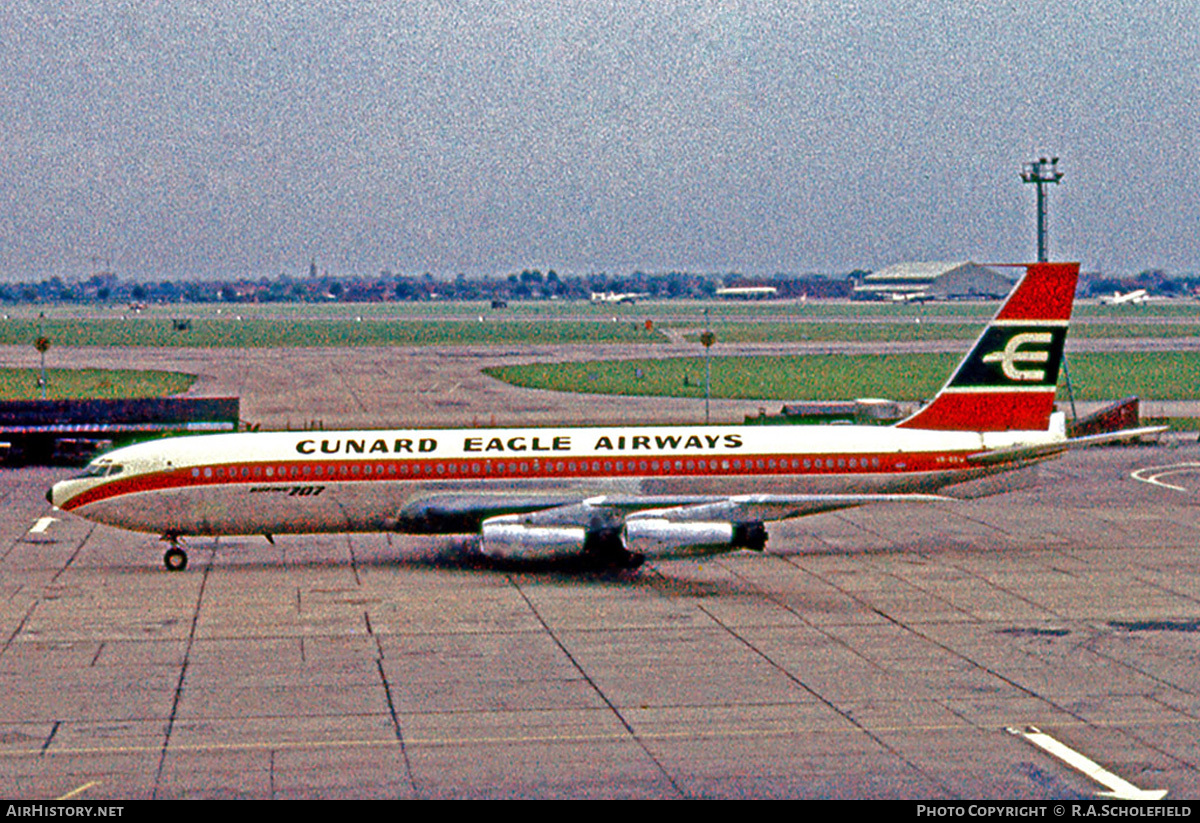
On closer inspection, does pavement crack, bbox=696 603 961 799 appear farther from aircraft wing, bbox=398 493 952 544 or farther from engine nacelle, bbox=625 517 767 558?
aircraft wing, bbox=398 493 952 544

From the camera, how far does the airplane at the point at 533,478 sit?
41031mm

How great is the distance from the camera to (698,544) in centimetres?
3869

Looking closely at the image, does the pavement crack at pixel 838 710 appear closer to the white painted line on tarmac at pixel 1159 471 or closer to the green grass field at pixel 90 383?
the white painted line on tarmac at pixel 1159 471

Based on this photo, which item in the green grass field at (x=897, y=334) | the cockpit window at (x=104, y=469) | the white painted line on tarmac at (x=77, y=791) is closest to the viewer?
the white painted line on tarmac at (x=77, y=791)

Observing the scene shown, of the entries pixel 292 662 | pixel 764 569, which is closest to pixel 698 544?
pixel 764 569

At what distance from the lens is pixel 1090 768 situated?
76.7 ft

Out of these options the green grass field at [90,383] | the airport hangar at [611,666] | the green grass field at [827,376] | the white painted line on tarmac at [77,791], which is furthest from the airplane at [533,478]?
the green grass field at [90,383]

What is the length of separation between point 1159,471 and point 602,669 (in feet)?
139

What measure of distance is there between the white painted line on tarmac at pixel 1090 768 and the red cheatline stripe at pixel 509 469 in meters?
18.4

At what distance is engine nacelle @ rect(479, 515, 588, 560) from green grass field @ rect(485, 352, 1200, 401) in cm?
5823

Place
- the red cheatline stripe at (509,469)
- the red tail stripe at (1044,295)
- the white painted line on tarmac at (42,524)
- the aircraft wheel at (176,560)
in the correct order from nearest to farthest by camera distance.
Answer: the red cheatline stripe at (509,469), the aircraft wheel at (176,560), the red tail stripe at (1044,295), the white painted line on tarmac at (42,524)

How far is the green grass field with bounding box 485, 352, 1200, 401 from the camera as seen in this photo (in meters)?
102

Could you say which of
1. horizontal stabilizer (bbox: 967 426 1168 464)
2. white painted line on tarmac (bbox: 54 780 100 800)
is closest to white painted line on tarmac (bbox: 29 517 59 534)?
white painted line on tarmac (bbox: 54 780 100 800)

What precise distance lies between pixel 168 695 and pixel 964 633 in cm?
1766
